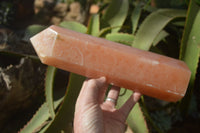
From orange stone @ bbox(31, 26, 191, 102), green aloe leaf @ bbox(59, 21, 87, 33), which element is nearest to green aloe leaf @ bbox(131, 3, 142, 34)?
green aloe leaf @ bbox(59, 21, 87, 33)

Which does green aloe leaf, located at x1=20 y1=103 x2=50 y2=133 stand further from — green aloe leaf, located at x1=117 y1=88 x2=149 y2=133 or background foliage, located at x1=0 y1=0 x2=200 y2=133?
green aloe leaf, located at x1=117 y1=88 x2=149 y2=133

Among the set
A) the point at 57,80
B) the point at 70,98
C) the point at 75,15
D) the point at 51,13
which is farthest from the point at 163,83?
the point at 51,13

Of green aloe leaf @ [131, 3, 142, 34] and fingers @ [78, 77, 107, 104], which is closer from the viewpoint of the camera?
fingers @ [78, 77, 107, 104]

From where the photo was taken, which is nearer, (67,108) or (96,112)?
(96,112)

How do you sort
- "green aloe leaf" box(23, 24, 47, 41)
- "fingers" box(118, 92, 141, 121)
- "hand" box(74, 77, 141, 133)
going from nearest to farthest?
"hand" box(74, 77, 141, 133) < "fingers" box(118, 92, 141, 121) < "green aloe leaf" box(23, 24, 47, 41)

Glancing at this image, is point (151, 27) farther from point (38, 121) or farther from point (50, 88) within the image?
point (38, 121)

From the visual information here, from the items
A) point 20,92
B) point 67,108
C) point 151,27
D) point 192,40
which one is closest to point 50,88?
point 67,108
